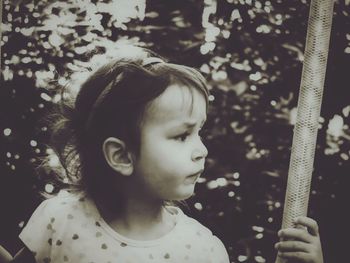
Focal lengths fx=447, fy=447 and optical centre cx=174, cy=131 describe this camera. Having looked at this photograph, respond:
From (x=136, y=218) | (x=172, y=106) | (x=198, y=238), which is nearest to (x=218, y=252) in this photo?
(x=198, y=238)

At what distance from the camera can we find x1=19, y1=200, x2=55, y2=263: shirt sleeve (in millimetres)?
675

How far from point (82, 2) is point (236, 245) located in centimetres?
48

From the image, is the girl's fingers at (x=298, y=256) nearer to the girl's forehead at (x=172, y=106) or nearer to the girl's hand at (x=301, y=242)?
the girl's hand at (x=301, y=242)

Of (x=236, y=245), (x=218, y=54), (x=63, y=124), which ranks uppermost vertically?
(x=218, y=54)

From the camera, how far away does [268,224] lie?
0.76m

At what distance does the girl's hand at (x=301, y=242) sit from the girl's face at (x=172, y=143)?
0.51 feet

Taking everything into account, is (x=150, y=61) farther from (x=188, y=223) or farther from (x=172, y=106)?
(x=188, y=223)

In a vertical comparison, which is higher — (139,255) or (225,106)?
(225,106)

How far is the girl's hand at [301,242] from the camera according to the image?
0.65m

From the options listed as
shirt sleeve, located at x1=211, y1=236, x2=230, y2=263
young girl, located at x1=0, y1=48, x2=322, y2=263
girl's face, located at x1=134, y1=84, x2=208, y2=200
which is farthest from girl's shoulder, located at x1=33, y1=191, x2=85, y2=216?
shirt sleeve, located at x1=211, y1=236, x2=230, y2=263

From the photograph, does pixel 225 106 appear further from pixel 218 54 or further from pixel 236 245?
pixel 236 245

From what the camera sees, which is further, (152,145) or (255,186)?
(255,186)

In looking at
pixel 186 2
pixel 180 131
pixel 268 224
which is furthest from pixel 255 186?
pixel 186 2

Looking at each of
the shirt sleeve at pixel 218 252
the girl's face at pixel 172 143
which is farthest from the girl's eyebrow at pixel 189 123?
the shirt sleeve at pixel 218 252
